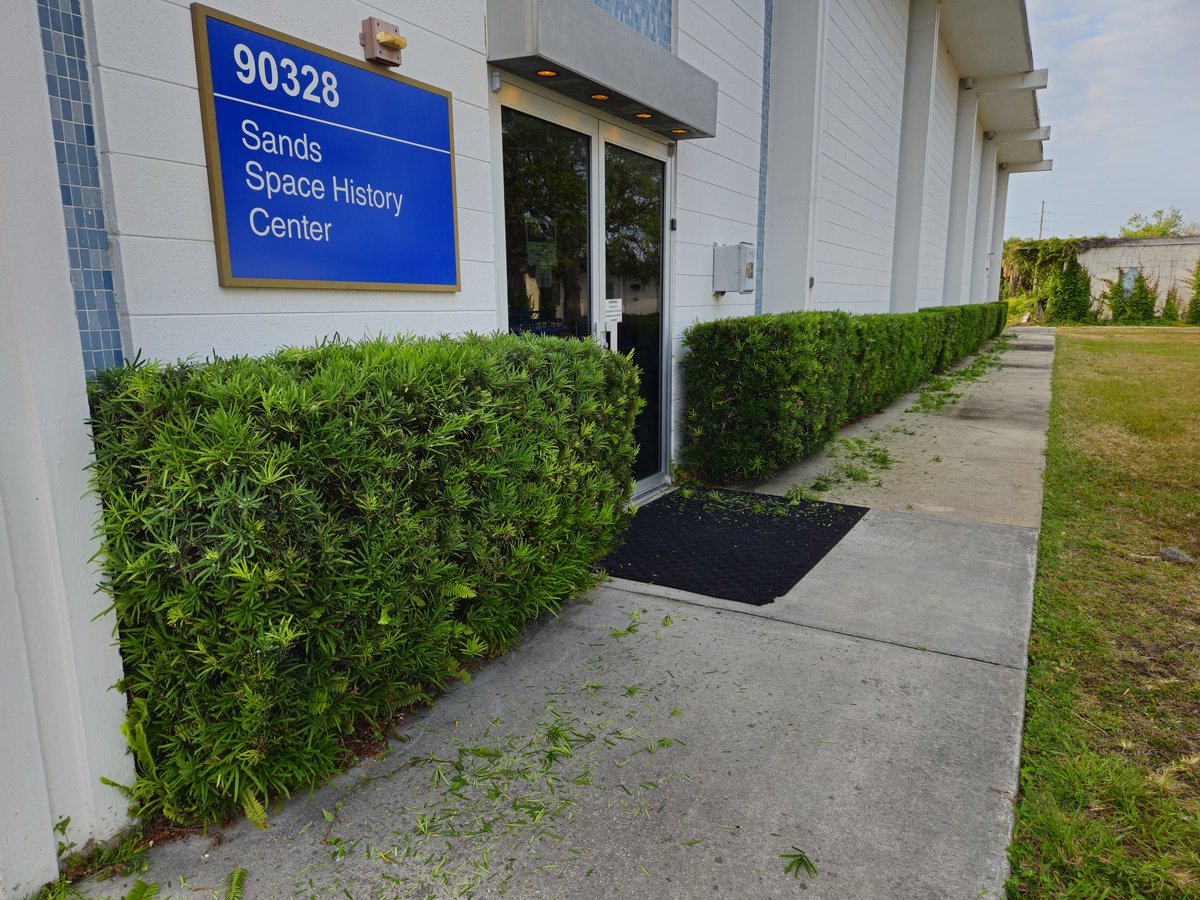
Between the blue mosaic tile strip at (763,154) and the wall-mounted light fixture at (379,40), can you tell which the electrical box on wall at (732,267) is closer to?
the blue mosaic tile strip at (763,154)

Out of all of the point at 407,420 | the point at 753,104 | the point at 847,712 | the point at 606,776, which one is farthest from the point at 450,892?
the point at 753,104

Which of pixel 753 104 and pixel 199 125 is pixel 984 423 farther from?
pixel 199 125

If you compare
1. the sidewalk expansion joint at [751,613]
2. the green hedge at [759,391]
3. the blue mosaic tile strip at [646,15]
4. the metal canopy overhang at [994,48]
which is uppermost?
the metal canopy overhang at [994,48]

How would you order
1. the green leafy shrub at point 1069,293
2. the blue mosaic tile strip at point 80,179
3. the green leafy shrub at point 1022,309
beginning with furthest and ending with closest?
the green leafy shrub at point 1022,309 → the green leafy shrub at point 1069,293 → the blue mosaic tile strip at point 80,179

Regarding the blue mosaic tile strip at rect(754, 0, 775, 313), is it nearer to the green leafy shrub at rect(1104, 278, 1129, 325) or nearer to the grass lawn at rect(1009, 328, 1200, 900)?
the grass lawn at rect(1009, 328, 1200, 900)

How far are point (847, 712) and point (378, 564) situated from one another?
5.54ft

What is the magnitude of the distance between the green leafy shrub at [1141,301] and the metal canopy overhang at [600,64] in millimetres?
33441

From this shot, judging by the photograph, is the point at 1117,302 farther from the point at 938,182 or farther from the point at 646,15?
the point at 646,15

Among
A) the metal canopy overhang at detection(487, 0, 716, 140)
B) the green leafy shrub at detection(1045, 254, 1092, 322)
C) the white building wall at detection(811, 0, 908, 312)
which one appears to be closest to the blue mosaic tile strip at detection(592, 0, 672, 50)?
the metal canopy overhang at detection(487, 0, 716, 140)

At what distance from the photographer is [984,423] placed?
872 centimetres

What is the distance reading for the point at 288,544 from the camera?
1942 mm

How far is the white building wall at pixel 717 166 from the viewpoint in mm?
5734

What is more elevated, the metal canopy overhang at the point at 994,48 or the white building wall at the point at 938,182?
the metal canopy overhang at the point at 994,48

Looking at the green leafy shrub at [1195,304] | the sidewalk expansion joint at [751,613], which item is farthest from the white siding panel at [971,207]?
the sidewalk expansion joint at [751,613]
